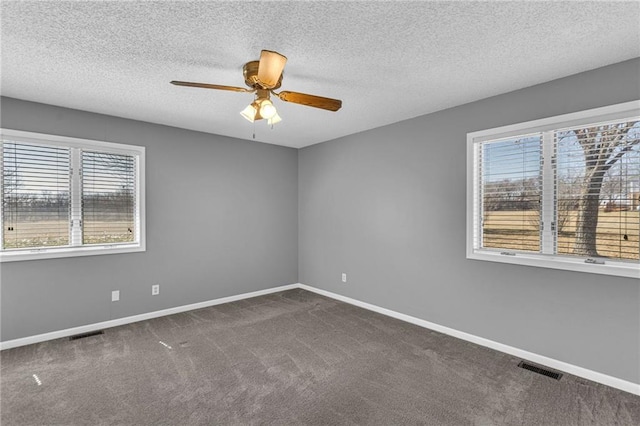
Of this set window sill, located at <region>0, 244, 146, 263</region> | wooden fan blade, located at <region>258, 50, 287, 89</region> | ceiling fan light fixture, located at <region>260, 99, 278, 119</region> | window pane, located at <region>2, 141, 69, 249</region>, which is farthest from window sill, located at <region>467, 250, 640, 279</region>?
window pane, located at <region>2, 141, 69, 249</region>

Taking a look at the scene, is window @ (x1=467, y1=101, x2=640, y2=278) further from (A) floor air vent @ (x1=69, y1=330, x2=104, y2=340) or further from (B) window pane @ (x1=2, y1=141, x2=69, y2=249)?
(B) window pane @ (x1=2, y1=141, x2=69, y2=249)

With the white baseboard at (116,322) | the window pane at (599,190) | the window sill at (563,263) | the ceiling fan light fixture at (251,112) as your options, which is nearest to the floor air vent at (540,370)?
the window sill at (563,263)

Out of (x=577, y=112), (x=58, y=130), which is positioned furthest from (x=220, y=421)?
(x=577, y=112)

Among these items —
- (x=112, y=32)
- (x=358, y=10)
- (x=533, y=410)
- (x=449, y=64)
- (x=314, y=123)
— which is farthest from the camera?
(x=314, y=123)

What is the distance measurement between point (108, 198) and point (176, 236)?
90 centimetres

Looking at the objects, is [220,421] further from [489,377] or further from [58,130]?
[58,130]

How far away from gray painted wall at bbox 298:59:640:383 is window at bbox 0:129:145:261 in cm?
261

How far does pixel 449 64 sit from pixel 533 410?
2574mm

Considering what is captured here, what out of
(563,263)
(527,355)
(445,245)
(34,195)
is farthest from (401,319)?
(34,195)

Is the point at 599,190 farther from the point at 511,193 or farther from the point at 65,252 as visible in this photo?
the point at 65,252

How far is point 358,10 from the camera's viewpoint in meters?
1.77

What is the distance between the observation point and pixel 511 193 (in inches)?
120

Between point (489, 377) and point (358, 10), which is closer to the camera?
point (358, 10)

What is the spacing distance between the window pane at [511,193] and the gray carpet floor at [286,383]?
1.13 m
